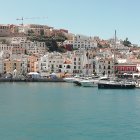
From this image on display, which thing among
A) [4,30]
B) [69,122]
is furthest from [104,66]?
[69,122]

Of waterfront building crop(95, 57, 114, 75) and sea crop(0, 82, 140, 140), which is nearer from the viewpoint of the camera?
sea crop(0, 82, 140, 140)

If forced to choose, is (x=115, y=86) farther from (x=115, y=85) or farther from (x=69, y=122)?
(x=69, y=122)

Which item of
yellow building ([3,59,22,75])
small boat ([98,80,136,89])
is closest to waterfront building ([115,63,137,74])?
yellow building ([3,59,22,75])

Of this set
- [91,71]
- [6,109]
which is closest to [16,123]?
[6,109]

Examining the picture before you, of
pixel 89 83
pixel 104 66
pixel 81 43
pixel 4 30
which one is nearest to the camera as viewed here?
pixel 89 83

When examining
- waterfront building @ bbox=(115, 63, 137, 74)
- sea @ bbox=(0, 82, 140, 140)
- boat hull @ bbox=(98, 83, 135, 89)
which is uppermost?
waterfront building @ bbox=(115, 63, 137, 74)

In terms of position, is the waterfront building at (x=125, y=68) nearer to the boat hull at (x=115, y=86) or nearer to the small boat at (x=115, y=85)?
the small boat at (x=115, y=85)

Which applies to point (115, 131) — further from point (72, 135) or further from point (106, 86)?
point (106, 86)

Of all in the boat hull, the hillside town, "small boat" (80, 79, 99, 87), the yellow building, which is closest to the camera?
the boat hull

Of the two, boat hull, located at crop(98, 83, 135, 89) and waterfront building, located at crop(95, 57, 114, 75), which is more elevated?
waterfront building, located at crop(95, 57, 114, 75)

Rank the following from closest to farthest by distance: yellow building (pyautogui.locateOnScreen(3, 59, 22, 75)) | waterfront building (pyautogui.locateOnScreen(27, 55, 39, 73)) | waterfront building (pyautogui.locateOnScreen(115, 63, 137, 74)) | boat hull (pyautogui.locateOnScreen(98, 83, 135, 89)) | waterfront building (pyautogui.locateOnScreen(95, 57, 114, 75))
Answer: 1. boat hull (pyautogui.locateOnScreen(98, 83, 135, 89))
2. waterfront building (pyautogui.locateOnScreen(95, 57, 114, 75))
3. waterfront building (pyautogui.locateOnScreen(115, 63, 137, 74))
4. yellow building (pyautogui.locateOnScreen(3, 59, 22, 75))
5. waterfront building (pyautogui.locateOnScreen(27, 55, 39, 73))

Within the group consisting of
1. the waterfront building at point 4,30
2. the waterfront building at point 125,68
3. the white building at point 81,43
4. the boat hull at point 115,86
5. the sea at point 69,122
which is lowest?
the sea at point 69,122

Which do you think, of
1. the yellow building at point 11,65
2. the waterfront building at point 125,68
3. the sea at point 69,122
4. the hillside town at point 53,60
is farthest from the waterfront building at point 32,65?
the sea at point 69,122

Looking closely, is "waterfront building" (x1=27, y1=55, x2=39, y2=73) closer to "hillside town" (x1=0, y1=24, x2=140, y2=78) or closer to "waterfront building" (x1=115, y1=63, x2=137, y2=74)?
"hillside town" (x1=0, y1=24, x2=140, y2=78)
